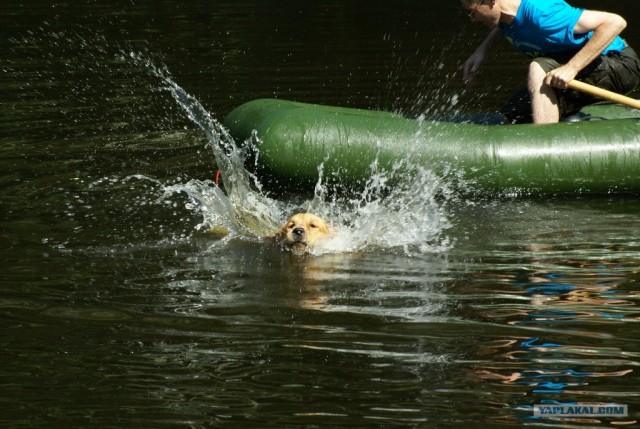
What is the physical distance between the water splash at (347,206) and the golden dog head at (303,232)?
8 cm

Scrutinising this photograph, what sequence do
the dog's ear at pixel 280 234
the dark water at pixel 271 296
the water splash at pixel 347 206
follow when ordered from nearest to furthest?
the dark water at pixel 271 296 < the dog's ear at pixel 280 234 < the water splash at pixel 347 206

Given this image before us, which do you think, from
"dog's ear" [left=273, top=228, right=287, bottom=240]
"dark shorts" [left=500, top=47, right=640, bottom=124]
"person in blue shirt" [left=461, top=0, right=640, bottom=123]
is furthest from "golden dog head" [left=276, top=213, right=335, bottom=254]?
"dark shorts" [left=500, top=47, right=640, bottom=124]

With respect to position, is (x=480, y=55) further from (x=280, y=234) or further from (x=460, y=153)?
(x=280, y=234)

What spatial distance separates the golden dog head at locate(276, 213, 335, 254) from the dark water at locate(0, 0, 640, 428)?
93 mm

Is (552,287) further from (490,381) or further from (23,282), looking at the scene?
(23,282)

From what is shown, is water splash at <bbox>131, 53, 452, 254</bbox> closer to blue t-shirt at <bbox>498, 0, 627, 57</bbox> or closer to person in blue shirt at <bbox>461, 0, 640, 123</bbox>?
person in blue shirt at <bbox>461, 0, 640, 123</bbox>

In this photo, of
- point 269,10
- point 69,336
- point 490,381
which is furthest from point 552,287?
point 269,10

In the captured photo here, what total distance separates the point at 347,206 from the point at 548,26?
1844 mm

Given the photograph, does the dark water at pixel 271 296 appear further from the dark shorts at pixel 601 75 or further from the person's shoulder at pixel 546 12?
the person's shoulder at pixel 546 12

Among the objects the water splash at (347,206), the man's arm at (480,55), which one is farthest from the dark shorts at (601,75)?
the water splash at (347,206)

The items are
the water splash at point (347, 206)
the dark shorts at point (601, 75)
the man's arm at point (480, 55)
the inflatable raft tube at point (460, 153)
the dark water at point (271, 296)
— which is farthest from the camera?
the man's arm at point (480, 55)

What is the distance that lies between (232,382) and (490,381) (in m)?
1.02

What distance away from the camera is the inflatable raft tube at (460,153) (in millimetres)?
7223

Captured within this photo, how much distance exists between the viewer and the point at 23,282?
5.67m
